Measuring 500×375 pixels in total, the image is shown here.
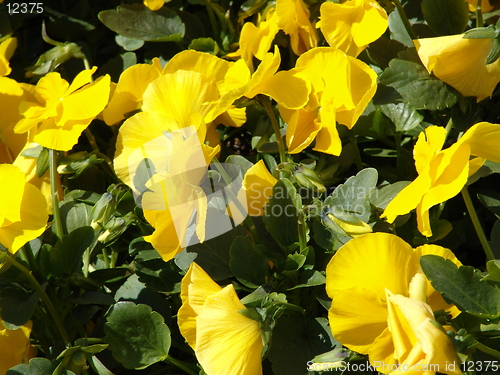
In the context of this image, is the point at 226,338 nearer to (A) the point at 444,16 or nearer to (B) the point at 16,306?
(B) the point at 16,306

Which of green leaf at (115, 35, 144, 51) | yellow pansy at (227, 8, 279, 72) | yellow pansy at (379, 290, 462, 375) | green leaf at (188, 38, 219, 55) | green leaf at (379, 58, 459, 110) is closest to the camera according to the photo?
yellow pansy at (379, 290, 462, 375)

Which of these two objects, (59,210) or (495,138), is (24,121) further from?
(495,138)

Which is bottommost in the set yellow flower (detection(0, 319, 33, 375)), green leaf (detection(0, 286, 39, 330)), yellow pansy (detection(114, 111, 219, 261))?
yellow flower (detection(0, 319, 33, 375))

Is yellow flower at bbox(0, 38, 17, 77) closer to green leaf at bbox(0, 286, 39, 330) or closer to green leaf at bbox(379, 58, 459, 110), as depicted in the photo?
green leaf at bbox(0, 286, 39, 330)

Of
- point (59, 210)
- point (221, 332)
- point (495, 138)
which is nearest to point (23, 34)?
point (59, 210)

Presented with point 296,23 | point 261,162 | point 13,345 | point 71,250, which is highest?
point 296,23

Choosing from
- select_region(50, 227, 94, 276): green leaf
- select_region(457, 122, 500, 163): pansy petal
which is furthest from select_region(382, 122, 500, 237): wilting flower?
select_region(50, 227, 94, 276): green leaf

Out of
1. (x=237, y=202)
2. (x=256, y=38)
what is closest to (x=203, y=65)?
(x=256, y=38)
